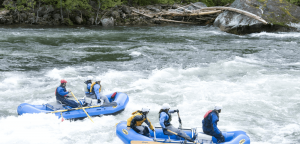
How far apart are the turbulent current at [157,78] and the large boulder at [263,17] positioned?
3.32 ft

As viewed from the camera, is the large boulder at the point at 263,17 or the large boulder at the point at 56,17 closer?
the large boulder at the point at 263,17

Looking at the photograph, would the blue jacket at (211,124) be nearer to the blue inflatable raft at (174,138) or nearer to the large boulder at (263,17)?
the blue inflatable raft at (174,138)

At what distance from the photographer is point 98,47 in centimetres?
1873

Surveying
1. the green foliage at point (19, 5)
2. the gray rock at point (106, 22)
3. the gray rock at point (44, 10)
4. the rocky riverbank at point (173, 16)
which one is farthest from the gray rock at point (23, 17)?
the gray rock at point (106, 22)

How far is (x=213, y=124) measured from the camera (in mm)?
6703

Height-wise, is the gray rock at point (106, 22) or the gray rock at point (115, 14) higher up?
the gray rock at point (115, 14)

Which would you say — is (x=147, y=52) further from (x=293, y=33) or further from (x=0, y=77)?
(x=293, y=33)

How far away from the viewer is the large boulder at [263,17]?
23.2 m

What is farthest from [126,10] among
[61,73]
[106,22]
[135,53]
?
[61,73]

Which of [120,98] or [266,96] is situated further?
[266,96]

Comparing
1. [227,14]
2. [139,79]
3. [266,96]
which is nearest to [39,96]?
[139,79]

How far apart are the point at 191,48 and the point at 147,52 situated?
10.6 feet

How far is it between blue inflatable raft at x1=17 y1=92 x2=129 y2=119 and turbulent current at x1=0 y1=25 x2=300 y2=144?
208 mm

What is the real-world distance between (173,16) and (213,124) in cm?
2728
